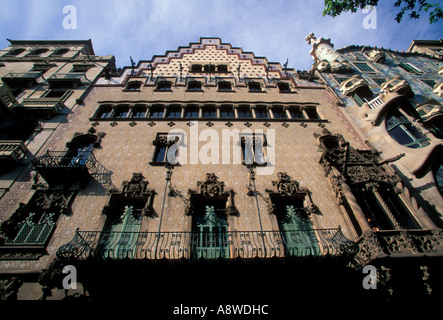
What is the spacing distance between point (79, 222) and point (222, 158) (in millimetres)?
6628

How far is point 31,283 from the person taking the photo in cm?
719

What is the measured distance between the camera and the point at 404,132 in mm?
12188

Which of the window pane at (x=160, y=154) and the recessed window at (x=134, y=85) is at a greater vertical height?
the recessed window at (x=134, y=85)

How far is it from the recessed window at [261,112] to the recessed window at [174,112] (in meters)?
5.11

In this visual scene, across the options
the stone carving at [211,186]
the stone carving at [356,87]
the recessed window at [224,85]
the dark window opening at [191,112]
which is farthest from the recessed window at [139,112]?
the stone carving at [356,87]

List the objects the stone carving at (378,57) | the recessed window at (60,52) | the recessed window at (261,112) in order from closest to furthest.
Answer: the recessed window at (261,112), the stone carving at (378,57), the recessed window at (60,52)

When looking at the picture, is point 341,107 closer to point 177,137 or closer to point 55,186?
point 177,137

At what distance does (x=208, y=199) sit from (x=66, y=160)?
7270 mm

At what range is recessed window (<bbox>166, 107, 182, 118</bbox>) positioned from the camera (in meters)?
14.6

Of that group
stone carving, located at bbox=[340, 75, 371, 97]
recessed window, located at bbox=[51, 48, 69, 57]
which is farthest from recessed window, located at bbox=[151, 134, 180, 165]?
recessed window, located at bbox=[51, 48, 69, 57]

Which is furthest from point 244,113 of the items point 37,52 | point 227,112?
point 37,52

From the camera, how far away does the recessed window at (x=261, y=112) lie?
586 inches

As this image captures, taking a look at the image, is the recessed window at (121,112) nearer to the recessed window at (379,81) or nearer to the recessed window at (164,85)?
the recessed window at (164,85)

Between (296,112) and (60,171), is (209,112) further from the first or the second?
(60,171)
